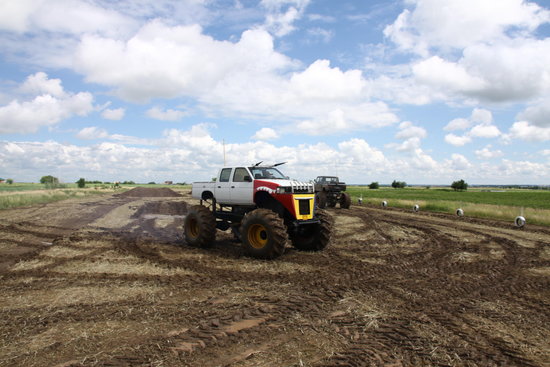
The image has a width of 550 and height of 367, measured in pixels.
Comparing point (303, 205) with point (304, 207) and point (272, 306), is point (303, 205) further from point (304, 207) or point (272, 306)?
point (272, 306)

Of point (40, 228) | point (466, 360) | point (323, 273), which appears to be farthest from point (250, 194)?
point (40, 228)

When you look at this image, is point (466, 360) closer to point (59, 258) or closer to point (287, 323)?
point (287, 323)

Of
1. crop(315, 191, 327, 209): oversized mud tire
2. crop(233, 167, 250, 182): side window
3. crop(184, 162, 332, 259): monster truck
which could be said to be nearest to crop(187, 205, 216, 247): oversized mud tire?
crop(184, 162, 332, 259): monster truck

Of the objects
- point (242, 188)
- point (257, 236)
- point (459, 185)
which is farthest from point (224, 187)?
point (459, 185)

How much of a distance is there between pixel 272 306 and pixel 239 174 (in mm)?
5357

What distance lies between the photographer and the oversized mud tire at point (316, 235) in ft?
33.6

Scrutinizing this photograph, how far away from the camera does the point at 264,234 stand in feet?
31.4

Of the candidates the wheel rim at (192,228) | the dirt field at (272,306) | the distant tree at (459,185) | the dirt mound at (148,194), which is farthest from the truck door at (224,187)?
the distant tree at (459,185)

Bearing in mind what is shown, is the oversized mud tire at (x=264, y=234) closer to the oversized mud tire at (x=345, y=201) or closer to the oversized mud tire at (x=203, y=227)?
the oversized mud tire at (x=203, y=227)

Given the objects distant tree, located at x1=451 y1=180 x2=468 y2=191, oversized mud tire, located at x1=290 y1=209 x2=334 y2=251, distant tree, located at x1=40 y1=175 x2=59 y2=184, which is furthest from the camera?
distant tree, located at x1=451 y1=180 x2=468 y2=191

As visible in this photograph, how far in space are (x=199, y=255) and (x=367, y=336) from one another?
609 cm

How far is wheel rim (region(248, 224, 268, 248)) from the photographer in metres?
9.42

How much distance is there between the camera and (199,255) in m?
9.84

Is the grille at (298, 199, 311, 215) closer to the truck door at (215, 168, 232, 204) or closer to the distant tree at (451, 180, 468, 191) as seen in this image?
the truck door at (215, 168, 232, 204)
